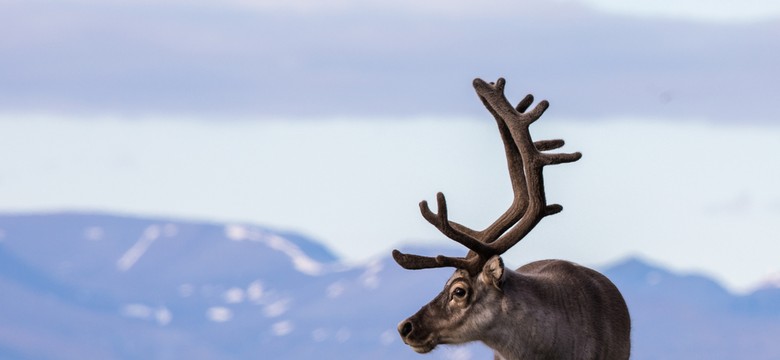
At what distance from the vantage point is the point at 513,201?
19.3 meters

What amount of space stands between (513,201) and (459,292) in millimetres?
1299

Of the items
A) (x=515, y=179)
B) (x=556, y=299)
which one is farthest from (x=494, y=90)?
(x=556, y=299)

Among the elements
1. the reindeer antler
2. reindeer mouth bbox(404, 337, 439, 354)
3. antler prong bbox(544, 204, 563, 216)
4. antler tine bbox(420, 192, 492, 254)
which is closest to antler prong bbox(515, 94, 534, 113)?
the reindeer antler

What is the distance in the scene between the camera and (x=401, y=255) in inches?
725

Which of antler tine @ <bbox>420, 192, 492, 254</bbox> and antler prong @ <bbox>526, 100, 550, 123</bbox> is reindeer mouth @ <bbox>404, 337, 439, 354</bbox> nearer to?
antler tine @ <bbox>420, 192, 492, 254</bbox>

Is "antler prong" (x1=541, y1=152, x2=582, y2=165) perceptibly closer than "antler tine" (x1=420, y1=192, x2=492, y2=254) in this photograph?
No

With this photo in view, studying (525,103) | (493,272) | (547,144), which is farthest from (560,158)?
(493,272)

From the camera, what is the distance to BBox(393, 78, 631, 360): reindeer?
18359 mm

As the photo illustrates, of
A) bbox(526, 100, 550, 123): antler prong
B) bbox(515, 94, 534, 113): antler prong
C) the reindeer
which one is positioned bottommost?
the reindeer

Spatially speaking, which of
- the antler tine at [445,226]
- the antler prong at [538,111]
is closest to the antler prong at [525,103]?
the antler prong at [538,111]

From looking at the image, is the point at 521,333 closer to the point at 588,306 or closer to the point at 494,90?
the point at 588,306

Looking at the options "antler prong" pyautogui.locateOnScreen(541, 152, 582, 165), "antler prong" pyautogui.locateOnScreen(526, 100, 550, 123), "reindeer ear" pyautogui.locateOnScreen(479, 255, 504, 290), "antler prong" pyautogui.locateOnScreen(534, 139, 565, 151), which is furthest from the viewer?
"antler prong" pyautogui.locateOnScreen(534, 139, 565, 151)

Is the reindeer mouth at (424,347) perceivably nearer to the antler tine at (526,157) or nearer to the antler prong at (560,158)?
the antler tine at (526,157)

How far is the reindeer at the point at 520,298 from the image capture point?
18359 millimetres
